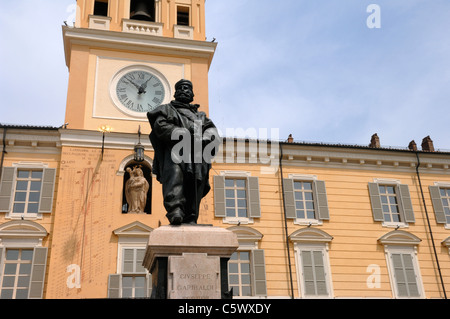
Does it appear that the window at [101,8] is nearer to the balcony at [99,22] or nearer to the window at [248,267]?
the balcony at [99,22]

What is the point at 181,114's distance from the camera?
746 cm

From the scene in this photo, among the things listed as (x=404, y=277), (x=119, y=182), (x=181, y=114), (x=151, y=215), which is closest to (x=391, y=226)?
(x=404, y=277)

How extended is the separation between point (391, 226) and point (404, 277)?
2.26 m

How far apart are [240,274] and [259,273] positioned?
2.50ft

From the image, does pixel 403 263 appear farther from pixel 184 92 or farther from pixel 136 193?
pixel 184 92

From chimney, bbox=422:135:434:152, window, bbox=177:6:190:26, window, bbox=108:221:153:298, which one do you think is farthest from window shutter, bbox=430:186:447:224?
window, bbox=177:6:190:26

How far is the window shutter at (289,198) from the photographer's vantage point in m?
22.0

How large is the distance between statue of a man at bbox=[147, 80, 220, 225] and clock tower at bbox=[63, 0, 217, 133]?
14857mm

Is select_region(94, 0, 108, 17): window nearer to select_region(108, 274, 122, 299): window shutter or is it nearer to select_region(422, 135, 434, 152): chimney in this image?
select_region(108, 274, 122, 299): window shutter

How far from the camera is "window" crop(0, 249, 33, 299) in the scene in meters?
18.4

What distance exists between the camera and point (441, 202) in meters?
23.9

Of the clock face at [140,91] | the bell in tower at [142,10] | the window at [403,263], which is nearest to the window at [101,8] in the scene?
the bell in tower at [142,10]
